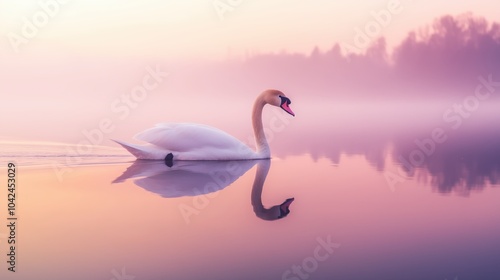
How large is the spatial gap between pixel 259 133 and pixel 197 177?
2.43m

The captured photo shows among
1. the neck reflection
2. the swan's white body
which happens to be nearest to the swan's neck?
the swan's white body

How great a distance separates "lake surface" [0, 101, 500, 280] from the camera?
184 inches

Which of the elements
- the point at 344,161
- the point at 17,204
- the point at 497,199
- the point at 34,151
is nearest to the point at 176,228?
the point at 17,204

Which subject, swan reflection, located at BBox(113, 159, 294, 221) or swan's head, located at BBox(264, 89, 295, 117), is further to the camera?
swan's head, located at BBox(264, 89, 295, 117)

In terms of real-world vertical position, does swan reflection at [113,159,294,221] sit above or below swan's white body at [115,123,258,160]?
below

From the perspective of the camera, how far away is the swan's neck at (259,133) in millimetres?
10531

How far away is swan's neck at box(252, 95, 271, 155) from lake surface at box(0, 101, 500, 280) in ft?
0.68

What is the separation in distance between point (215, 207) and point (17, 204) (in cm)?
191

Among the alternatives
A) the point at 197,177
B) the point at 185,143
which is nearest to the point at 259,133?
the point at 185,143

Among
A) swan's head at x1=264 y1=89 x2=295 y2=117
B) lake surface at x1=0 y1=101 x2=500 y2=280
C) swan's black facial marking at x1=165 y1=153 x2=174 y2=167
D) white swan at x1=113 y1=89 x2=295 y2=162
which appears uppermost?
swan's head at x1=264 y1=89 x2=295 y2=117

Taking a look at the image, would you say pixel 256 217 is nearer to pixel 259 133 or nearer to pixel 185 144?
pixel 185 144

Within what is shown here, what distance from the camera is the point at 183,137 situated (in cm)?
977

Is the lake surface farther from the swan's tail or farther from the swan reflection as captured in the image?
the swan's tail

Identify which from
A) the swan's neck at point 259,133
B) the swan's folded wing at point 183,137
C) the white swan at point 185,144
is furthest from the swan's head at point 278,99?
the swan's folded wing at point 183,137
